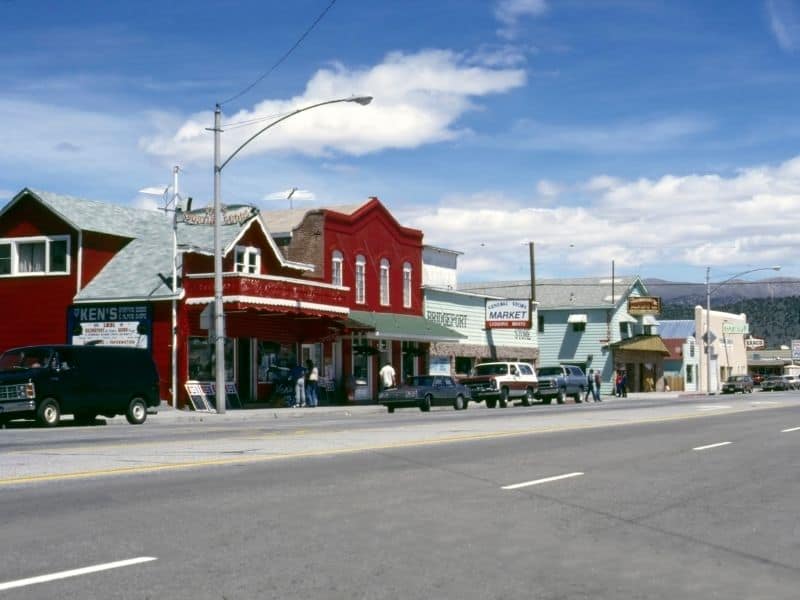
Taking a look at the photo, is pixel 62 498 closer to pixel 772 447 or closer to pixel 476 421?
pixel 772 447

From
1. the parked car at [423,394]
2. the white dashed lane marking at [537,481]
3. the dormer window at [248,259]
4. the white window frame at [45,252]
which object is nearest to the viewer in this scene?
the white dashed lane marking at [537,481]

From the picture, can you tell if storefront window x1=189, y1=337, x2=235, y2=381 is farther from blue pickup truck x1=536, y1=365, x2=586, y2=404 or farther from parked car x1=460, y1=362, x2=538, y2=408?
blue pickup truck x1=536, y1=365, x2=586, y2=404

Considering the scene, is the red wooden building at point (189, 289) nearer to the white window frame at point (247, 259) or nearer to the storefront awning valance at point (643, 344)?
the white window frame at point (247, 259)

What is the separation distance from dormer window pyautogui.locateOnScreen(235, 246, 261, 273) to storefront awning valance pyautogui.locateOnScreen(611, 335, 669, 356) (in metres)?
37.5

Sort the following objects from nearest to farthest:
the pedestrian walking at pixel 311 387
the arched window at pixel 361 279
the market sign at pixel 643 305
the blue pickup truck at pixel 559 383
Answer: the pedestrian walking at pixel 311 387
the arched window at pixel 361 279
the blue pickup truck at pixel 559 383
the market sign at pixel 643 305

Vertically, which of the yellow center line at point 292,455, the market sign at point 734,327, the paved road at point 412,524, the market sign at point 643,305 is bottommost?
the paved road at point 412,524

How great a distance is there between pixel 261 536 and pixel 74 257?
34.8 m

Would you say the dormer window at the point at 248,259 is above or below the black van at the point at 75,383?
above

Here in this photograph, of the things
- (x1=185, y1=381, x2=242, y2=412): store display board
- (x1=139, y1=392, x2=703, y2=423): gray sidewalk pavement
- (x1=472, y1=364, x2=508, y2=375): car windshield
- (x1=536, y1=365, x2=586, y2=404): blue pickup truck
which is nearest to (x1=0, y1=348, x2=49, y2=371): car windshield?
(x1=139, y1=392, x2=703, y2=423): gray sidewalk pavement

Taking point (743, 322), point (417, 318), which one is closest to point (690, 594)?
point (417, 318)

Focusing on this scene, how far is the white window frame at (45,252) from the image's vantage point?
138 ft

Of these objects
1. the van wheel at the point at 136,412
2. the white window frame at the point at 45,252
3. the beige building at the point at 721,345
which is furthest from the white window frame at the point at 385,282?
the beige building at the point at 721,345

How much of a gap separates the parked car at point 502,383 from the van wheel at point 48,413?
21.6 m

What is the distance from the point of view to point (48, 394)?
87.0 ft
